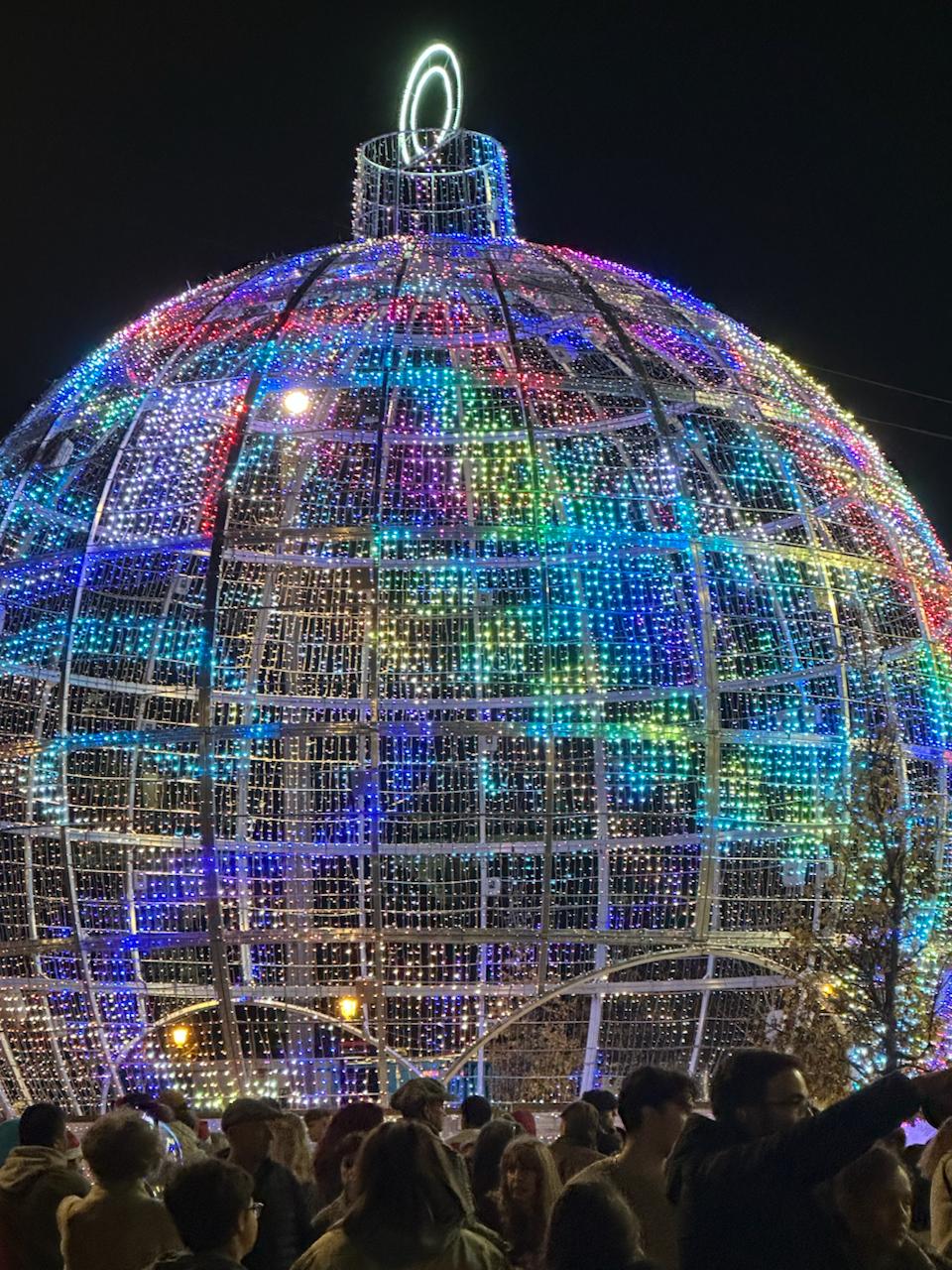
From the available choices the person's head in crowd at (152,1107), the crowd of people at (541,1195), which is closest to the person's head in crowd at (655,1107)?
the crowd of people at (541,1195)

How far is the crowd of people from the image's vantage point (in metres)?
3.46

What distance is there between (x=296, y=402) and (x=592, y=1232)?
932cm

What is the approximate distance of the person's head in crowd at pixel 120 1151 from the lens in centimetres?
468

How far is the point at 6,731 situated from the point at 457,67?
6.23 m

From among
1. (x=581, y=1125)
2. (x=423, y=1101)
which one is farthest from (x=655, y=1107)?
(x=581, y=1125)

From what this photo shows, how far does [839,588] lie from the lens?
11.2 m

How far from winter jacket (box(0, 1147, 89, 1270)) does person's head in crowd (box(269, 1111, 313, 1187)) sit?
64cm

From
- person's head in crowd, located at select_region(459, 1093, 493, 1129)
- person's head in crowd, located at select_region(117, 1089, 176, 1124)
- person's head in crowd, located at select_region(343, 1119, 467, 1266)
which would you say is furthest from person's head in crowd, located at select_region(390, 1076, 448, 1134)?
person's head in crowd, located at select_region(343, 1119, 467, 1266)

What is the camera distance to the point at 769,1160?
3791mm

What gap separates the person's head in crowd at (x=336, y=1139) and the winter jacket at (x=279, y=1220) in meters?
0.58

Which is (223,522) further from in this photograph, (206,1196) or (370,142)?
(206,1196)

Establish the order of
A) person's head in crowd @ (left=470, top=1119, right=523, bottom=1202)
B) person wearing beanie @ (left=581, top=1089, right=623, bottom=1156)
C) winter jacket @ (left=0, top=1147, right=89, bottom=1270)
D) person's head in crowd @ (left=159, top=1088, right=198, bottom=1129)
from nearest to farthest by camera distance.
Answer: winter jacket @ (left=0, top=1147, right=89, bottom=1270)
person's head in crowd @ (left=470, top=1119, right=523, bottom=1202)
person wearing beanie @ (left=581, top=1089, right=623, bottom=1156)
person's head in crowd @ (left=159, top=1088, right=198, bottom=1129)

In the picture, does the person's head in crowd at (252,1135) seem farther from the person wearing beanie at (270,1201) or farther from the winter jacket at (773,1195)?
the winter jacket at (773,1195)

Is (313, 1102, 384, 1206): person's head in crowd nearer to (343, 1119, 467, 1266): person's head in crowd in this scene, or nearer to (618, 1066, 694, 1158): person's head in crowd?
(618, 1066, 694, 1158): person's head in crowd
